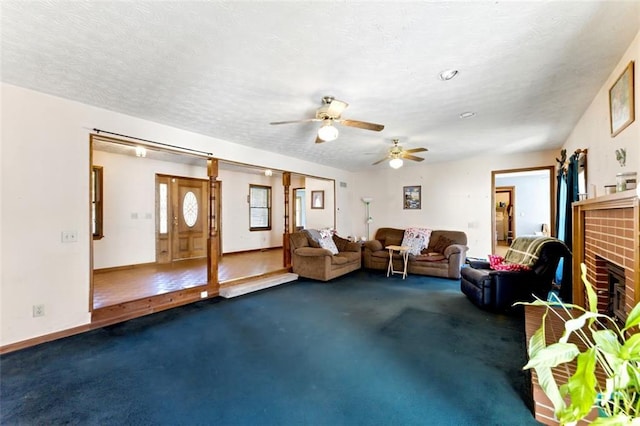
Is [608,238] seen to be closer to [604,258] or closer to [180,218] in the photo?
[604,258]

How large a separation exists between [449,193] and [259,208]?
5.52 m

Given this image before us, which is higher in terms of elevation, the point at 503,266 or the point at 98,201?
the point at 98,201

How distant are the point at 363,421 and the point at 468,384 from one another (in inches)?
37.2

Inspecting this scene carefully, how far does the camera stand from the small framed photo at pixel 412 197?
22.9ft

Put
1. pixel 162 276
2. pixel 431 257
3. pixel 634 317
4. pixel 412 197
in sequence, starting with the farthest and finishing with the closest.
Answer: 1. pixel 412 197
2. pixel 431 257
3. pixel 162 276
4. pixel 634 317

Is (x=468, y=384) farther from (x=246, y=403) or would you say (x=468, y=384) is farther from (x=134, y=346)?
(x=134, y=346)

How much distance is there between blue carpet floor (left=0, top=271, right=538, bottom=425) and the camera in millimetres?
1791

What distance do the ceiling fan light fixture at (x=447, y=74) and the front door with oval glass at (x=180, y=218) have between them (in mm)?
5863

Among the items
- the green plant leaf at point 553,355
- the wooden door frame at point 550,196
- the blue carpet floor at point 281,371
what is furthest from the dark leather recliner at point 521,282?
the green plant leaf at point 553,355

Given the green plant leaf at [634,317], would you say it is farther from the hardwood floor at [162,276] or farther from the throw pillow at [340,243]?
the throw pillow at [340,243]

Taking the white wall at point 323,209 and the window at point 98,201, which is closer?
the window at point 98,201

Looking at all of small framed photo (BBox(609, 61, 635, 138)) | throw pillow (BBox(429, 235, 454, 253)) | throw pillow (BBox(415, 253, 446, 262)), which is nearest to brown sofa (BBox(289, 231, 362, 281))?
throw pillow (BBox(415, 253, 446, 262))

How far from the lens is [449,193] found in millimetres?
6543

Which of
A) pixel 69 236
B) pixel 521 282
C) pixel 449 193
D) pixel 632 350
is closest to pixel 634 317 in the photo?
pixel 632 350
